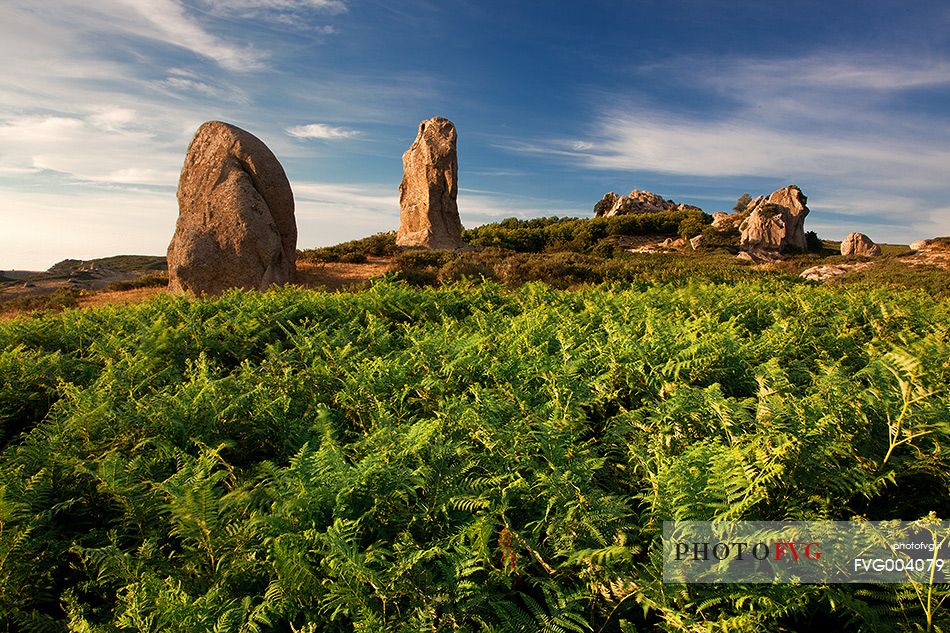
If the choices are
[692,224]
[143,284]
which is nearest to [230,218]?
[143,284]

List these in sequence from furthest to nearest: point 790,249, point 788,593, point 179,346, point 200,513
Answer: point 790,249 → point 179,346 → point 200,513 → point 788,593

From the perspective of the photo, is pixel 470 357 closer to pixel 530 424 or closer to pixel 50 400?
pixel 530 424

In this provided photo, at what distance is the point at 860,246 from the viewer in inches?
1895

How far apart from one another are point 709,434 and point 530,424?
99 cm

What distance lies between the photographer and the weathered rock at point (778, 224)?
153 ft

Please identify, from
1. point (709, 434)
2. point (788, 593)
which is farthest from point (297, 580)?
point (709, 434)

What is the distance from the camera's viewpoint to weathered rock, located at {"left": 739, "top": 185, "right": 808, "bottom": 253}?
4666 centimetres

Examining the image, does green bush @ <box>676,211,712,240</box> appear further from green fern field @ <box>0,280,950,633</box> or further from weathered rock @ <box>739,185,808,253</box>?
green fern field @ <box>0,280,950,633</box>

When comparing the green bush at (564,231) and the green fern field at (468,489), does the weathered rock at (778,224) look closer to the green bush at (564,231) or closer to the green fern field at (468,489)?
the green bush at (564,231)

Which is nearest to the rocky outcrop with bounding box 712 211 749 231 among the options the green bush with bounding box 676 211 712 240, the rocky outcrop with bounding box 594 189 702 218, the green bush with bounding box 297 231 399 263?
the green bush with bounding box 676 211 712 240

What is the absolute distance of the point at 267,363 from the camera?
461 centimetres

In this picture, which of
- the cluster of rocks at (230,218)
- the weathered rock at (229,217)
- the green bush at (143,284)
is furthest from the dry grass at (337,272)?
the green bush at (143,284)

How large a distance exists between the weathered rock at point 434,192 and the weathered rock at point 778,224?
1114 inches

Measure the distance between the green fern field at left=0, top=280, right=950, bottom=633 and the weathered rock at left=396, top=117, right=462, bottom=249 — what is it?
27.9 metres
